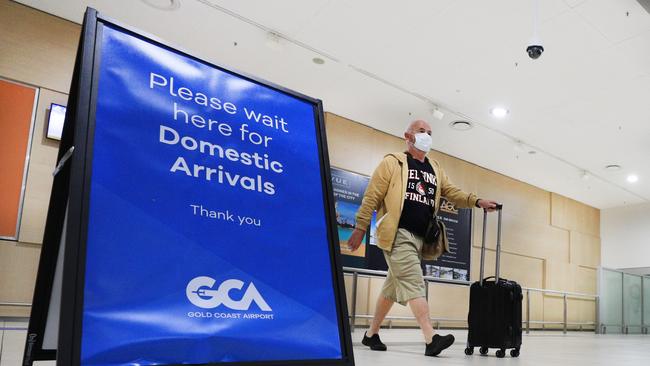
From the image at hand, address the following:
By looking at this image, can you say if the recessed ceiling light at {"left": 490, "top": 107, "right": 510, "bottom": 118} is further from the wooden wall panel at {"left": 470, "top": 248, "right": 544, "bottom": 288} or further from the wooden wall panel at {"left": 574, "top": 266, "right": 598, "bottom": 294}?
the wooden wall panel at {"left": 574, "top": 266, "right": 598, "bottom": 294}

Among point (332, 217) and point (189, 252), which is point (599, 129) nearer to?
point (332, 217)

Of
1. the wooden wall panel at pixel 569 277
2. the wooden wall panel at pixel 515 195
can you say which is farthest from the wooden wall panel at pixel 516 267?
the wooden wall panel at pixel 515 195

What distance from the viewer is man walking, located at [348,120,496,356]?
2.63 m

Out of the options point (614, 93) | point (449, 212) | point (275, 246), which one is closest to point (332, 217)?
point (275, 246)

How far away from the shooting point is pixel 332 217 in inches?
54.9

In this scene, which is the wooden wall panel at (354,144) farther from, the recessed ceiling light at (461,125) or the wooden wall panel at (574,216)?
the wooden wall panel at (574,216)

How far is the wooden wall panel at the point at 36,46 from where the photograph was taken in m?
4.28

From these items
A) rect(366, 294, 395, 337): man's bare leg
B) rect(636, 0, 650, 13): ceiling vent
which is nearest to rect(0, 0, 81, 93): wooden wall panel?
rect(366, 294, 395, 337): man's bare leg

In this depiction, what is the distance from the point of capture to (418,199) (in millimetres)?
2787

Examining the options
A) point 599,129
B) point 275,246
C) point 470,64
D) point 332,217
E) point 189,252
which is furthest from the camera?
point 599,129

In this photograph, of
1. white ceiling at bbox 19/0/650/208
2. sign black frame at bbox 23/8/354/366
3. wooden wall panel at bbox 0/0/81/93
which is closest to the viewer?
sign black frame at bbox 23/8/354/366

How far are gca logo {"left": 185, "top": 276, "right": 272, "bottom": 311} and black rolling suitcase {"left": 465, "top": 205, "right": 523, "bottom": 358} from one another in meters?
2.06

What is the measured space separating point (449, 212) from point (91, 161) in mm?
7291

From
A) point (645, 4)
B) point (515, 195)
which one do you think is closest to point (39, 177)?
point (645, 4)
